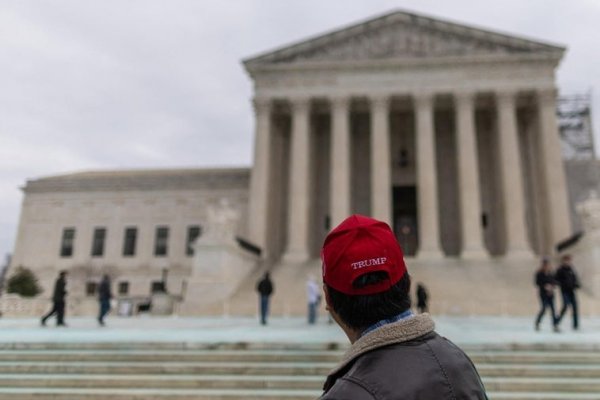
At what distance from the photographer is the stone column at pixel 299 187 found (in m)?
35.6

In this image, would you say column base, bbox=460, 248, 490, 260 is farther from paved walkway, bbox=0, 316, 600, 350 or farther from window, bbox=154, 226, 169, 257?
window, bbox=154, 226, 169, 257

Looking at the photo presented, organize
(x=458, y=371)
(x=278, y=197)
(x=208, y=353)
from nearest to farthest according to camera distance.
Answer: (x=458, y=371)
(x=208, y=353)
(x=278, y=197)

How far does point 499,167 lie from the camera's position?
38438 millimetres

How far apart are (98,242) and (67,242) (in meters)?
3.18

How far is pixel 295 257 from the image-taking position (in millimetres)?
35094

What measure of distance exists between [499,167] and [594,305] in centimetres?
1581

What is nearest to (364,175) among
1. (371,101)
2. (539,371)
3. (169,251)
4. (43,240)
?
(371,101)

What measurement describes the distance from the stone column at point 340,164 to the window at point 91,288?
23.9 metres

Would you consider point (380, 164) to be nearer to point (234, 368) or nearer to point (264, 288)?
point (264, 288)

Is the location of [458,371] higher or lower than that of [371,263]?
lower

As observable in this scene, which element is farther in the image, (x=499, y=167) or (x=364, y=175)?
(x=364, y=175)

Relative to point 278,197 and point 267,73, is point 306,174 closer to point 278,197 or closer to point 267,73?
point 278,197

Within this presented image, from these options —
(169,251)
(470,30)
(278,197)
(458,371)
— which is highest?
(470,30)

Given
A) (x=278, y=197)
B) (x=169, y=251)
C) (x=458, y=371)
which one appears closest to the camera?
(x=458, y=371)
